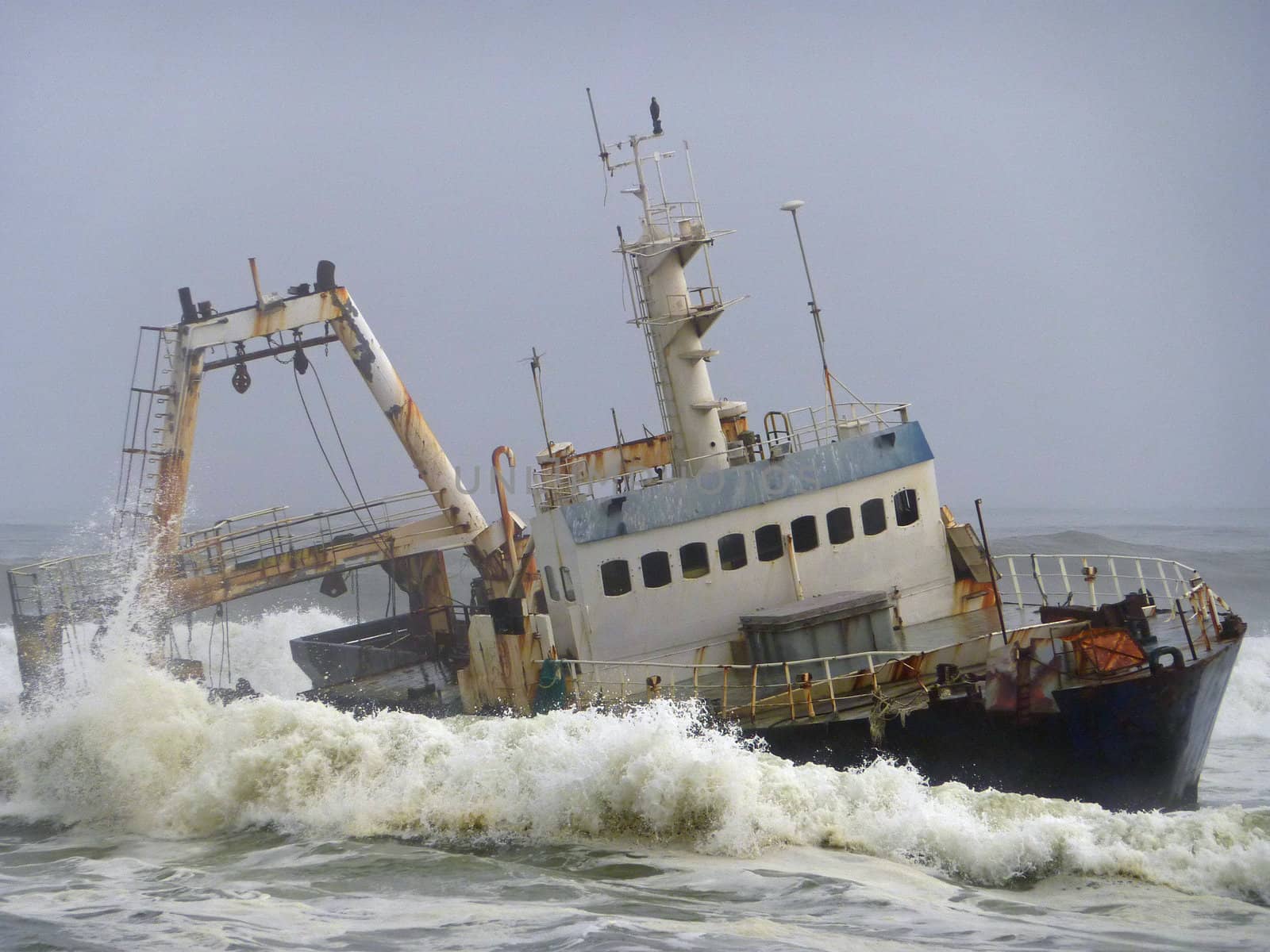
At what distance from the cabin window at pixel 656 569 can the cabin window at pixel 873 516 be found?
116 inches

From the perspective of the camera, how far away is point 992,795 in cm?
1306

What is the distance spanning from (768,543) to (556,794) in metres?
5.38

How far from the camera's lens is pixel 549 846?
43.1 ft

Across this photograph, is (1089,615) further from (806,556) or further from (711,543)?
(711,543)

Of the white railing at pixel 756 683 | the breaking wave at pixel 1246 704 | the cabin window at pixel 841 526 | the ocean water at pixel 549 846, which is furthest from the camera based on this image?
the breaking wave at pixel 1246 704

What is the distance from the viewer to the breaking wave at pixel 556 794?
11.7m

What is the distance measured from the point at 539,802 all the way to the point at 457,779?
4.37 ft

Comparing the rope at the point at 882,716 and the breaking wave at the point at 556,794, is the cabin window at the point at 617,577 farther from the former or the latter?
the rope at the point at 882,716

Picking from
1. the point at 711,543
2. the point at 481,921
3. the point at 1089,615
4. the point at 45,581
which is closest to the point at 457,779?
the point at 481,921

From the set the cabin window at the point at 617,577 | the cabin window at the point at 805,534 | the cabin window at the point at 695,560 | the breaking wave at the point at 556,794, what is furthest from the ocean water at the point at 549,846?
the cabin window at the point at 805,534

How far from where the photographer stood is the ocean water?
10.6 m

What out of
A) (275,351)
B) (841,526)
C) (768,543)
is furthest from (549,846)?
(275,351)

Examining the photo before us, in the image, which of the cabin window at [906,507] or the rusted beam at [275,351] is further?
the rusted beam at [275,351]

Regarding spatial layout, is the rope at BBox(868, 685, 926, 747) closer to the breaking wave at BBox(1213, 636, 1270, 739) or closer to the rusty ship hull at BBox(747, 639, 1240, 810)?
the rusty ship hull at BBox(747, 639, 1240, 810)
